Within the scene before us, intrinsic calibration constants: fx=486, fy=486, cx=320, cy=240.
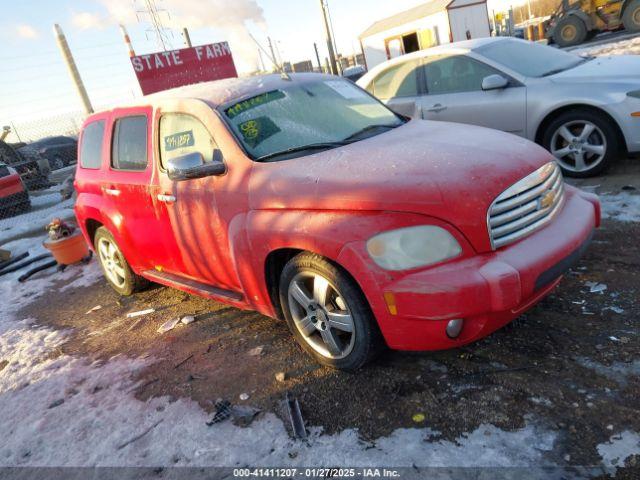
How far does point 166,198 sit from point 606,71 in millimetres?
4887

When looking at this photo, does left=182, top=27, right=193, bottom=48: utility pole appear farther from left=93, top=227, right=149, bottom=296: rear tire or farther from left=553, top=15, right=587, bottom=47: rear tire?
left=553, top=15, right=587, bottom=47: rear tire

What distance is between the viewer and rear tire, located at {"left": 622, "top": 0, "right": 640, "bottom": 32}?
17.5 meters

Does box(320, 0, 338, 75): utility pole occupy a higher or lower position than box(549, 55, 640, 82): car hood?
higher

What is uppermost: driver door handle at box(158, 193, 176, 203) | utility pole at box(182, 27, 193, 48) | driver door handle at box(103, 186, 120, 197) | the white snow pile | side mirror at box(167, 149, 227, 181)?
utility pole at box(182, 27, 193, 48)

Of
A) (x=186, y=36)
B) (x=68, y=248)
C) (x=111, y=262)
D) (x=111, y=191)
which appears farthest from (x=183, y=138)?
(x=186, y=36)

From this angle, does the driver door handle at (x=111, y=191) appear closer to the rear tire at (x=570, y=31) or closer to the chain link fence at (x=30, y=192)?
the chain link fence at (x=30, y=192)

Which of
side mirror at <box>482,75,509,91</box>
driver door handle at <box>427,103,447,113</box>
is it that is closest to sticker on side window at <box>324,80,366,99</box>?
side mirror at <box>482,75,509,91</box>

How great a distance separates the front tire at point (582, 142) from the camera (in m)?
5.14

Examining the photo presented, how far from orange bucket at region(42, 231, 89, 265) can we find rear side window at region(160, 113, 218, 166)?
3519 mm

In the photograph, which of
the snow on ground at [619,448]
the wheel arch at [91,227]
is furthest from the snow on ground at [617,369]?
the wheel arch at [91,227]

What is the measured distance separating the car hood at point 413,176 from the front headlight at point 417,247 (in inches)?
3.1

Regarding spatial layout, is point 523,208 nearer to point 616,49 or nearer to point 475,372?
point 475,372

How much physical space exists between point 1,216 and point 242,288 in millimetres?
11004

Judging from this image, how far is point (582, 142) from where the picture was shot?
5.34 metres
